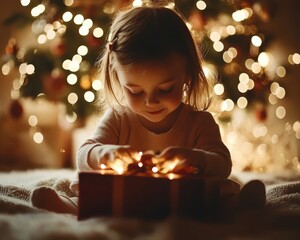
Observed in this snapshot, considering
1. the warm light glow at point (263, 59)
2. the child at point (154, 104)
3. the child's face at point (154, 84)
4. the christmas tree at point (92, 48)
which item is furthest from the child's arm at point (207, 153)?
the warm light glow at point (263, 59)

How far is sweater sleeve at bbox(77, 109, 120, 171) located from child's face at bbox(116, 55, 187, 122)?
12cm

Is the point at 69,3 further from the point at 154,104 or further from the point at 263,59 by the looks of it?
the point at 154,104

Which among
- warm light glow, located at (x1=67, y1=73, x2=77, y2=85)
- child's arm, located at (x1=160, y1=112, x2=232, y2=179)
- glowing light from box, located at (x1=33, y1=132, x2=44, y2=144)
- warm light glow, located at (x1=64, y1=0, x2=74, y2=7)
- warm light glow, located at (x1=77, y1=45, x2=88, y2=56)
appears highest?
warm light glow, located at (x1=64, y1=0, x2=74, y2=7)

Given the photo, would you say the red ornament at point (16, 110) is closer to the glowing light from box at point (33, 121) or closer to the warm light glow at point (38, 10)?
the glowing light from box at point (33, 121)

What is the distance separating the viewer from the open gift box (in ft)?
3.44

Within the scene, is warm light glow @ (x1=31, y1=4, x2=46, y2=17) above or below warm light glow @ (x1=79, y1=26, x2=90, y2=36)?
above

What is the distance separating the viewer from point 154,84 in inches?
46.4

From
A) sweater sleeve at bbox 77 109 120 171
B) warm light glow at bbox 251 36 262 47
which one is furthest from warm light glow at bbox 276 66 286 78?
sweater sleeve at bbox 77 109 120 171

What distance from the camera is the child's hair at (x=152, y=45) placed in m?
1.20

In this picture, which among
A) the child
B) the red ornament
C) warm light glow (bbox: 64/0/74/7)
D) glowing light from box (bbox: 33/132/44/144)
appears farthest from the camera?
glowing light from box (bbox: 33/132/44/144)

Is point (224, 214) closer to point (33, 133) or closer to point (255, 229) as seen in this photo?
point (255, 229)

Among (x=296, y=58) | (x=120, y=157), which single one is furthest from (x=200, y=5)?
(x=120, y=157)

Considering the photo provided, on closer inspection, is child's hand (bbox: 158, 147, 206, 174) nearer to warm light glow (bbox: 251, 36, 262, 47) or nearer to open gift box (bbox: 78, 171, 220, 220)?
open gift box (bbox: 78, 171, 220, 220)

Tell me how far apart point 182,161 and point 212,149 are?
195 millimetres
